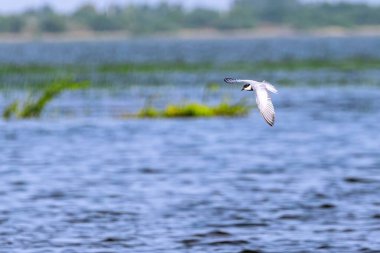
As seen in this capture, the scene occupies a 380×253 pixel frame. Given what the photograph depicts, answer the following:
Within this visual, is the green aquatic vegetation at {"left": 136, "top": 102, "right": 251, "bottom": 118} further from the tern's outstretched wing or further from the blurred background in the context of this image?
the tern's outstretched wing

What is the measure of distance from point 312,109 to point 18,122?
41.2 ft

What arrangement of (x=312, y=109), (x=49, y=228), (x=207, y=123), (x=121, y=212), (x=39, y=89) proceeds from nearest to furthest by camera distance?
(x=49, y=228) → (x=121, y=212) → (x=207, y=123) → (x=312, y=109) → (x=39, y=89)

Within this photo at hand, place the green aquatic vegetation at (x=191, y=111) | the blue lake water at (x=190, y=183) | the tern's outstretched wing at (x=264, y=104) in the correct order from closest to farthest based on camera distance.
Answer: the tern's outstretched wing at (x=264, y=104) < the blue lake water at (x=190, y=183) < the green aquatic vegetation at (x=191, y=111)

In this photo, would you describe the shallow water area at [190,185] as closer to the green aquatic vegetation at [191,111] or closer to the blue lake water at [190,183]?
the blue lake water at [190,183]

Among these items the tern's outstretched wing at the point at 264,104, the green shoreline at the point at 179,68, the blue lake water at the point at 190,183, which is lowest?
the green shoreline at the point at 179,68

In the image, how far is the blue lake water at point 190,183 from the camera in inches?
795

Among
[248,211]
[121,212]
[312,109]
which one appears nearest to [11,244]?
[121,212]

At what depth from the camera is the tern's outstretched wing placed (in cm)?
1466

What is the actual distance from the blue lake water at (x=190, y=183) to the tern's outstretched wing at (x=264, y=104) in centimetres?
457

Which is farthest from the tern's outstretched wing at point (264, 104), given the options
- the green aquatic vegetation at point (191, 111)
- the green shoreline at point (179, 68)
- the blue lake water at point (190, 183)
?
the green shoreline at point (179, 68)

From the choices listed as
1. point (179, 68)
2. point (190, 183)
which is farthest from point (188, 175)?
point (179, 68)

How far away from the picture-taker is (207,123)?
40625mm

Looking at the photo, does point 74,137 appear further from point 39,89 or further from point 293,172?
point 39,89

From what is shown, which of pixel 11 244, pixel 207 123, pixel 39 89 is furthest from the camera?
pixel 39 89
